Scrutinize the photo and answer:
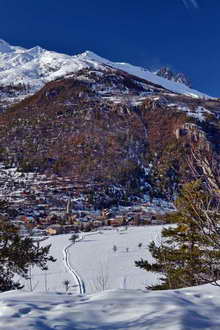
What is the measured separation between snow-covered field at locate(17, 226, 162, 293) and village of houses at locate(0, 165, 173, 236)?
2095 cm

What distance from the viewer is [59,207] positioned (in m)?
72.1

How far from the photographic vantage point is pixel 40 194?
78.1 meters

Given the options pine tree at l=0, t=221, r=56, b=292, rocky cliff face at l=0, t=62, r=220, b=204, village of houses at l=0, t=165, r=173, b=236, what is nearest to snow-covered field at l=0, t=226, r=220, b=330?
pine tree at l=0, t=221, r=56, b=292

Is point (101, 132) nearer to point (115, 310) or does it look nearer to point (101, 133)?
point (101, 133)

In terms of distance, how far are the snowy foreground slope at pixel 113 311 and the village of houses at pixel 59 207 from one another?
40.3 metres

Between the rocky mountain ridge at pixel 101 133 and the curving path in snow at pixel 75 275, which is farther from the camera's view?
the rocky mountain ridge at pixel 101 133

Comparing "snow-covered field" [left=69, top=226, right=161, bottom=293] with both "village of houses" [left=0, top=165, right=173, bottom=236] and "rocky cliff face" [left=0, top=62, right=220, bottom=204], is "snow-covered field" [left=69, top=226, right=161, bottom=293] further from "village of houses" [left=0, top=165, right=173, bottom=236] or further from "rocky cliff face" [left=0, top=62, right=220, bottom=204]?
"rocky cliff face" [left=0, top=62, right=220, bottom=204]

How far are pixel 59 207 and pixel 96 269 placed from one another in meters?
56.2

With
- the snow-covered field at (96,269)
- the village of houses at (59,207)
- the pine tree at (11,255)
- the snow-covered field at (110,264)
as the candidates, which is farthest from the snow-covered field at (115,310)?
the village of houses at (59,207)

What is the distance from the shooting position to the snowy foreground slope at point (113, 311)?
3.36 m

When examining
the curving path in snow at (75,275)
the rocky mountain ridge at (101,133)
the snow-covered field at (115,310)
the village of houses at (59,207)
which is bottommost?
the curving path in snow at (75,275)

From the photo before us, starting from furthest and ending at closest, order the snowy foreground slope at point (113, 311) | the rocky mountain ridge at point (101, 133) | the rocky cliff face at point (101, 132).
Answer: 1. the rocky cliff face at point (101, 132)
2. the rocky mountain ridge at point (101, 133)
3. the snowy foreground slope at point (113, 311)

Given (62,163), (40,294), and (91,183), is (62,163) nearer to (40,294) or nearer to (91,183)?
(91,183)

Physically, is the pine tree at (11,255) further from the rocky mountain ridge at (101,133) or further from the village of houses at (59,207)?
the rocky mountain ridge at (101,133)
